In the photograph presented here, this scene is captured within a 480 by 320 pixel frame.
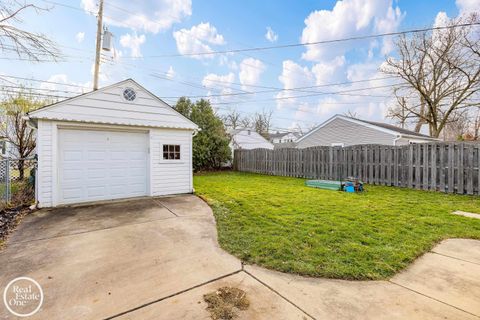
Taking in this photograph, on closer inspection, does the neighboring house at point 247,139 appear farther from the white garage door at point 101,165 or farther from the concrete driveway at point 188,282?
the concrete driveway at point 188,282

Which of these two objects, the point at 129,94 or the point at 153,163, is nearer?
the point at 129,94

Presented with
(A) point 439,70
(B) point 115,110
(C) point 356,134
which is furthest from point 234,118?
(B) point 115,110

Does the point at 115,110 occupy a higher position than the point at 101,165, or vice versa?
the point at 115,110

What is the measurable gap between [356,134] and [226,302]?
49.4ft

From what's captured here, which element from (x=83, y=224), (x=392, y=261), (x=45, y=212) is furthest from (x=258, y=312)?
(x=45, y=212)

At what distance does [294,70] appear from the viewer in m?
18.5

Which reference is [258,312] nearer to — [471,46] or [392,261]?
[392,261]

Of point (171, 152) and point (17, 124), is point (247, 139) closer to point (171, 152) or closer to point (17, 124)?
point (171, 152)

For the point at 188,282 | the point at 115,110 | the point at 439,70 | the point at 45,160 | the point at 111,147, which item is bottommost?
the point at 188,282

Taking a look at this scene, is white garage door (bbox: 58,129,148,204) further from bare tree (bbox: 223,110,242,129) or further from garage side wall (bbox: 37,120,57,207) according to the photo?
bare tree (bbox: 223,110,242,129)

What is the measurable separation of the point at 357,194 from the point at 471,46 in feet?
55.2

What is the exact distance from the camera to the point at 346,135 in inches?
601

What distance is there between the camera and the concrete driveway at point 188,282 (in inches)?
78.0

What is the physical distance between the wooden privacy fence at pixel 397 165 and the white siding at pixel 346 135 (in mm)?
5008
